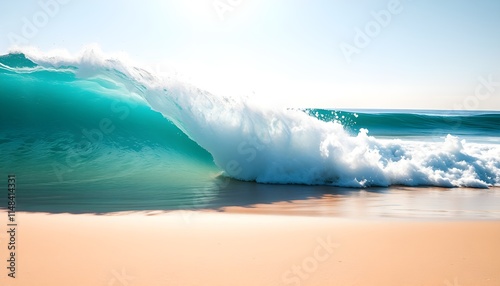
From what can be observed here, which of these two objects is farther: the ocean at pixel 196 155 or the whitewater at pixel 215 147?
the whitewater at pixel 215 147

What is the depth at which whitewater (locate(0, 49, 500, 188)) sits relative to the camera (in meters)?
7.98

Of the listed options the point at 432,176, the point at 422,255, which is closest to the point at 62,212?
the point at 422,255

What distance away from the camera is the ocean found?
260 inches

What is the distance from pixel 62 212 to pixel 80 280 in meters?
2.41

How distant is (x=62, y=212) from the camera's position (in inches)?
185

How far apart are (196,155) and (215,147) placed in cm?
120

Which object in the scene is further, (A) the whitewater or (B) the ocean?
(A) the whitewater

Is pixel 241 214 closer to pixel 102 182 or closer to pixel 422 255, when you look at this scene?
pixel 422 255

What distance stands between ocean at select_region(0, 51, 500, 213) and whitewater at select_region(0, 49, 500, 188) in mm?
22

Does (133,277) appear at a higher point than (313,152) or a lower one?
lower

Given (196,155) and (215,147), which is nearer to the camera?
(215,147)

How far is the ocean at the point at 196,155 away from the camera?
659cm

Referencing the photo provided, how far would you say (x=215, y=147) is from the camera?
28.5 ft

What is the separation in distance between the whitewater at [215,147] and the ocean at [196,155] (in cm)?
2
